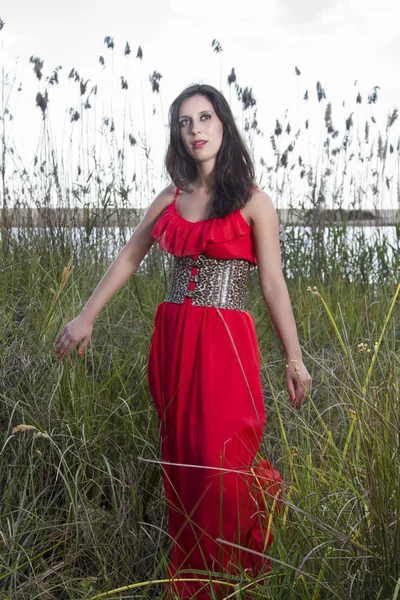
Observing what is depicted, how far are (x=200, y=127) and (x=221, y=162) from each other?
0.12m

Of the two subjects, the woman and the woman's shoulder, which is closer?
the woman

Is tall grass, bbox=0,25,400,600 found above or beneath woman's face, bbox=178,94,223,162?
beneath

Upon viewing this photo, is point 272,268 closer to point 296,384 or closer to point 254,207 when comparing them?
point 254,207

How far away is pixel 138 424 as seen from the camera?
8.35 feet

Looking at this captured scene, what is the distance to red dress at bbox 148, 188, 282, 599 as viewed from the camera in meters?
2.02

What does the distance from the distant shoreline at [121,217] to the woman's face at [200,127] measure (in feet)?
4.53

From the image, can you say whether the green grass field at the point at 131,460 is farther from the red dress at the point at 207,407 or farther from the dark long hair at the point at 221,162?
the dark long hair at the point at 221,162

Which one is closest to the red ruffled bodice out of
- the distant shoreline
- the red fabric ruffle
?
the red fabric ruffle

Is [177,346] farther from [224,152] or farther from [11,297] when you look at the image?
[11,297]

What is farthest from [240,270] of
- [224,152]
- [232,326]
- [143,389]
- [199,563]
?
[199,563]

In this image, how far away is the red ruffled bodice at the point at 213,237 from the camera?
213cm

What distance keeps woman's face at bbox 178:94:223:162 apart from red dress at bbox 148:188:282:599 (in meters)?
0.20

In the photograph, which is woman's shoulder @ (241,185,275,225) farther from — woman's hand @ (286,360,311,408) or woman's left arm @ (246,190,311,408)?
woman's hand @ (286,360,311,408)

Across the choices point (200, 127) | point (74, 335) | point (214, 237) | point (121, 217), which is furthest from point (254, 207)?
point (121, 217)
